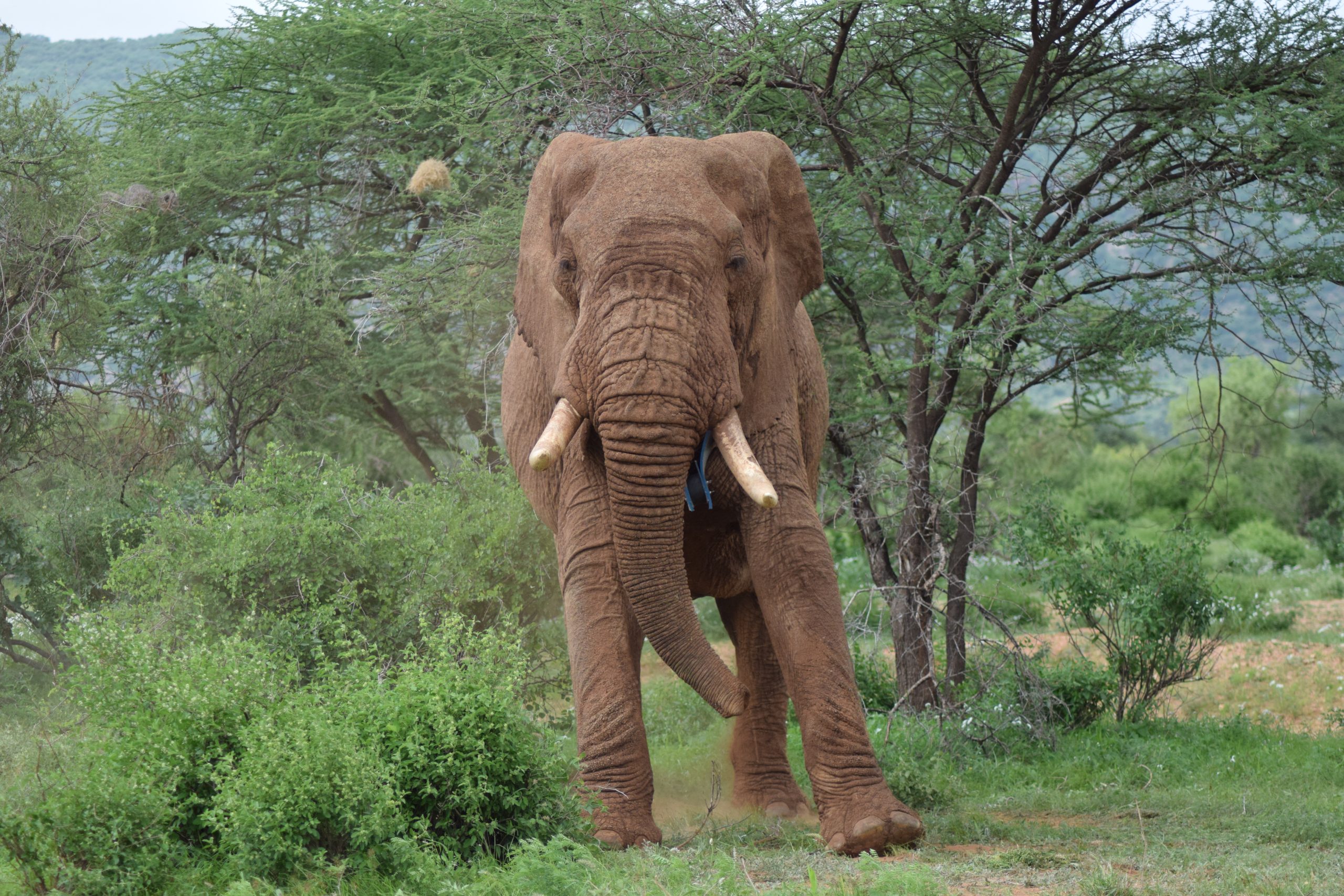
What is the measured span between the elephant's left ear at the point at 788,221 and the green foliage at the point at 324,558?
3637 mm

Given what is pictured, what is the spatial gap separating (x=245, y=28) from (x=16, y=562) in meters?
8.07

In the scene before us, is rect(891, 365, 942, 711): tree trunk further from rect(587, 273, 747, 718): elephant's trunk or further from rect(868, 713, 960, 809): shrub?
rect(587, 273, 747, 718): elephant's trunk

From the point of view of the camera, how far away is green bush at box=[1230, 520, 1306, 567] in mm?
25844

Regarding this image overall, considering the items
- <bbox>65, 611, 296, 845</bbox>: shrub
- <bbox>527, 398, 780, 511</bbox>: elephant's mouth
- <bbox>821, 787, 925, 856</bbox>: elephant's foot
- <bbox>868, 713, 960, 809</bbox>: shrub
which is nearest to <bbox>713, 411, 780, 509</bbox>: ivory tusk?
<bbox>527, 398, 780, 511</bbox>: elephant's mouth

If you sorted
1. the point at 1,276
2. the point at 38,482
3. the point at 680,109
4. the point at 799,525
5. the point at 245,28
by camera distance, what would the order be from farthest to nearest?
the point at 245,28, the point at 38,482, the point at 1,276, the point at 680,109, the point at 799,525

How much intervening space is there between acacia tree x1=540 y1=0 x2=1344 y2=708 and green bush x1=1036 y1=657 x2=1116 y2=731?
2.49 feet

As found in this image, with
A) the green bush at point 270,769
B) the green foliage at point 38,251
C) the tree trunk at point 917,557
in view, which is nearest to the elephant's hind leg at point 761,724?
the green bush at point 270,769

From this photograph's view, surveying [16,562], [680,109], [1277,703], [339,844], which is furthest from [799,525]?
[16,562]

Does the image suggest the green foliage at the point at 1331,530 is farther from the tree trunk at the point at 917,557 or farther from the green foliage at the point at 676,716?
the tree trunk at the point at 917,557

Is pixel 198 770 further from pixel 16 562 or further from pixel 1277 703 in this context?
pixel 1277 703

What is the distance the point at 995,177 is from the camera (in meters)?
10.8

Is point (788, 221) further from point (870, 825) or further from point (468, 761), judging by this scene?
point (468, 761)

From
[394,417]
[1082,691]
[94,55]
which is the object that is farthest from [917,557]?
[94,55]

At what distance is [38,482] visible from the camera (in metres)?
14.1
